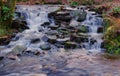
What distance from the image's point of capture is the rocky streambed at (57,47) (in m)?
9.07

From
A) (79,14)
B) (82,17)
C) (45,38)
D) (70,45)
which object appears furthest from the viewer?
(79,14)

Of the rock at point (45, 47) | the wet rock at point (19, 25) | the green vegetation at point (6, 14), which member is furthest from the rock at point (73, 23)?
the green vegetation at point (6, 14)

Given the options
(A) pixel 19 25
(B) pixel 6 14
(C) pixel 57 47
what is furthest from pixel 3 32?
(C) pixel 57 47

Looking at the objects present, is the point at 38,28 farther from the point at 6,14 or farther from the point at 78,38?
the point at 78,38

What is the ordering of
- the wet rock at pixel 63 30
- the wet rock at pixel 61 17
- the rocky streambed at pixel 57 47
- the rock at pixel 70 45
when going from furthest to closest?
the wet rock at pixel 61 17
the wet rock at pixel 63 30
the rock at pixel 70 45
the rocky streambed at pixel 57 47

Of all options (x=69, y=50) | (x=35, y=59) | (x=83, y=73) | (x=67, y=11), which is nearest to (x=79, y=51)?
(x=69, y=50)

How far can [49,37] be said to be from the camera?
1239cm

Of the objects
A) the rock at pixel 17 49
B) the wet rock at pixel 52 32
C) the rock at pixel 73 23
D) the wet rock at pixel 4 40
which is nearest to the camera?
the rock at pixel 17 49

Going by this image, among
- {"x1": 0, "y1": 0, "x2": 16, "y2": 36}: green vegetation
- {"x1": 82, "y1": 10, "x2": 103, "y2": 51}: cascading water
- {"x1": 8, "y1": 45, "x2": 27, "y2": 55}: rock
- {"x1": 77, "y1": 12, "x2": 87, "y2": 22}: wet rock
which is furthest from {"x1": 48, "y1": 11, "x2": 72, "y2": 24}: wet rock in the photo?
{"x1": 8, "y1": 45, "x2": 27, "y2": 55}: rock

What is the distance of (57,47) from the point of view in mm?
11781

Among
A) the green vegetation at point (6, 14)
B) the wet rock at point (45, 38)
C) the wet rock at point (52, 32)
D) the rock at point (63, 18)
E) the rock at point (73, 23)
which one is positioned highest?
the green vegetation at point (6, 14)

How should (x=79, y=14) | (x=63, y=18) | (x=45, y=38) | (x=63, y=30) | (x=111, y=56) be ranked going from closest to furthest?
(x=111, y=56) < (x=45, y=38) < (x=63, y=30) < (x=63, y=18) < (x=79, y=14)

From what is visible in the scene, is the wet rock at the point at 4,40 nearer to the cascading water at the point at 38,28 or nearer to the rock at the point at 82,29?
the cascading water at the point at 38,28

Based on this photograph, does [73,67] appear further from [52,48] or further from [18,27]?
[18,27]
